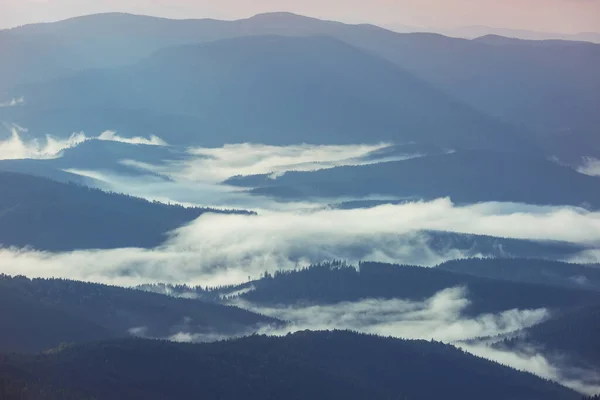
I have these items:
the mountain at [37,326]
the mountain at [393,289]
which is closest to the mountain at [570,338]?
the mountain at [393,289]

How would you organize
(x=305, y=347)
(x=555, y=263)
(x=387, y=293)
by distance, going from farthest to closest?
(x=555, y=263), (x=387, y=293), (x=305, y=347)

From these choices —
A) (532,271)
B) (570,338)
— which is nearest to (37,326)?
(570,338)

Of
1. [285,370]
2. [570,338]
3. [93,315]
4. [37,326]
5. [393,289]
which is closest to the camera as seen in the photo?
[285,370]

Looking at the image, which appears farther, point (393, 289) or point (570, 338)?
point (393, 289)

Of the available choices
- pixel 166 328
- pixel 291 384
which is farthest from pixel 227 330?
pixel 291 384

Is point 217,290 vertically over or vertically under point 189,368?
over

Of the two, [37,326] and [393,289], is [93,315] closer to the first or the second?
[37,326]

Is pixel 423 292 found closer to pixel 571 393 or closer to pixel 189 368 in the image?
pixel 571 393
